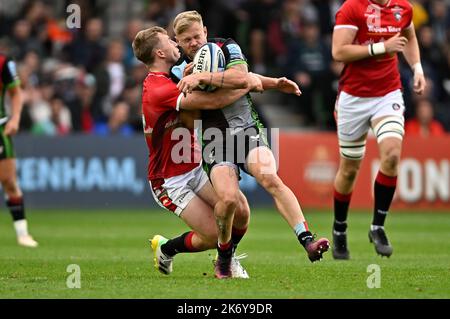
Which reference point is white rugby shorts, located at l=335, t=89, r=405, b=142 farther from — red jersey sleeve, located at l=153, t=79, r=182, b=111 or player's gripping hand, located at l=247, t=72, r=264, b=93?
red jersey sleeve, located at l=153, t=79, r=182, b=111

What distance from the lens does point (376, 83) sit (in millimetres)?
11320

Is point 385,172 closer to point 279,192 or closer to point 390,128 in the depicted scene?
point 390,128

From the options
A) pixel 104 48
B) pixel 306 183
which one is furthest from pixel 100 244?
pixel 104 48

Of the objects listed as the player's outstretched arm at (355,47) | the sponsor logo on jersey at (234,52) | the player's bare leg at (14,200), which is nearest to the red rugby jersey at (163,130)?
the sponsor logo on jersey at (234,52)

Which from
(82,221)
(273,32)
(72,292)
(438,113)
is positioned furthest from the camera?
(273,32)

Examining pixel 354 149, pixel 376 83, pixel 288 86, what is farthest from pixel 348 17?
pixel 288 86

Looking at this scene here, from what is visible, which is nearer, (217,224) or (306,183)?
A: (217,224)

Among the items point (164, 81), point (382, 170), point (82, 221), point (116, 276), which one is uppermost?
point (164, 81)

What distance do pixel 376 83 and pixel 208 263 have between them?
2.56 metres

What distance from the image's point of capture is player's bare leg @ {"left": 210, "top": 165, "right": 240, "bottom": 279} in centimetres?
932

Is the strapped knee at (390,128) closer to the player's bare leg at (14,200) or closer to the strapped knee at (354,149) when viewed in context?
the strapped knee at (354,149)

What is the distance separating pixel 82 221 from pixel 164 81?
887cm

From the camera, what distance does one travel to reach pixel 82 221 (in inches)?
717

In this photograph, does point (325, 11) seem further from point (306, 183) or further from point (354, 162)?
point (354, 162)
